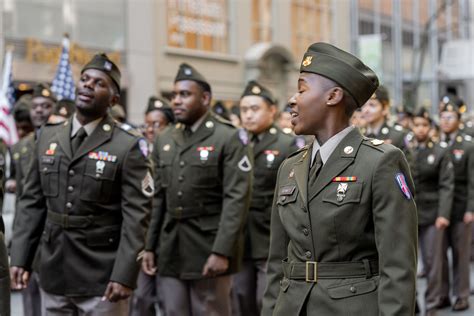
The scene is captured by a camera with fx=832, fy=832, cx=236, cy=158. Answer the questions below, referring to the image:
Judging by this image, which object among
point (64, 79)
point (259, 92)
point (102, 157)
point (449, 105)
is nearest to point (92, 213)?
point (102, 157)

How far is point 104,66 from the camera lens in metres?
5.33

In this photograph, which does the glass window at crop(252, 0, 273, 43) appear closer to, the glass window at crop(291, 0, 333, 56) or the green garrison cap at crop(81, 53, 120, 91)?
the glass window at crop(291, 0, 333, 56)

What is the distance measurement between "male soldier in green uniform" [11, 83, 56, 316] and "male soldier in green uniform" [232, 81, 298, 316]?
1779mm

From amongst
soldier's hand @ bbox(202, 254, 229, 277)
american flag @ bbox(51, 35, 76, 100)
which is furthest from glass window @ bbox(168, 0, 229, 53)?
soldier's hand @ bbox(202, 254, 229, 277)

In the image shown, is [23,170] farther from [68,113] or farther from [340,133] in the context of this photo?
[340,133]

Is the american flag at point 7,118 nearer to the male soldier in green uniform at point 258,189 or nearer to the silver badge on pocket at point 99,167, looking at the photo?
the male soldier in green uniform at point 258,189

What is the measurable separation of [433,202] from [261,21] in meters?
Result: 20.0

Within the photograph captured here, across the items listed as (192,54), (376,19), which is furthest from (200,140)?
(376,19)

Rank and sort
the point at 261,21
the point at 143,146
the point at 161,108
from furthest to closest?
the point at 261,21
the point at 161,108
the point at 143,146

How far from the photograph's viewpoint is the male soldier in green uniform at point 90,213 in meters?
5.19

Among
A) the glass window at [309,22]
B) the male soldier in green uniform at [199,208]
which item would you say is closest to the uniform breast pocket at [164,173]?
the male soldier in green uniform at [199,208]

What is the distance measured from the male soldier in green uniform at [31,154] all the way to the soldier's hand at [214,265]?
4.85ft

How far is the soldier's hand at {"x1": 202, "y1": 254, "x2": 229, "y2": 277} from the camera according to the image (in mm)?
6164

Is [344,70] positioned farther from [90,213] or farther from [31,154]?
[31,154]
